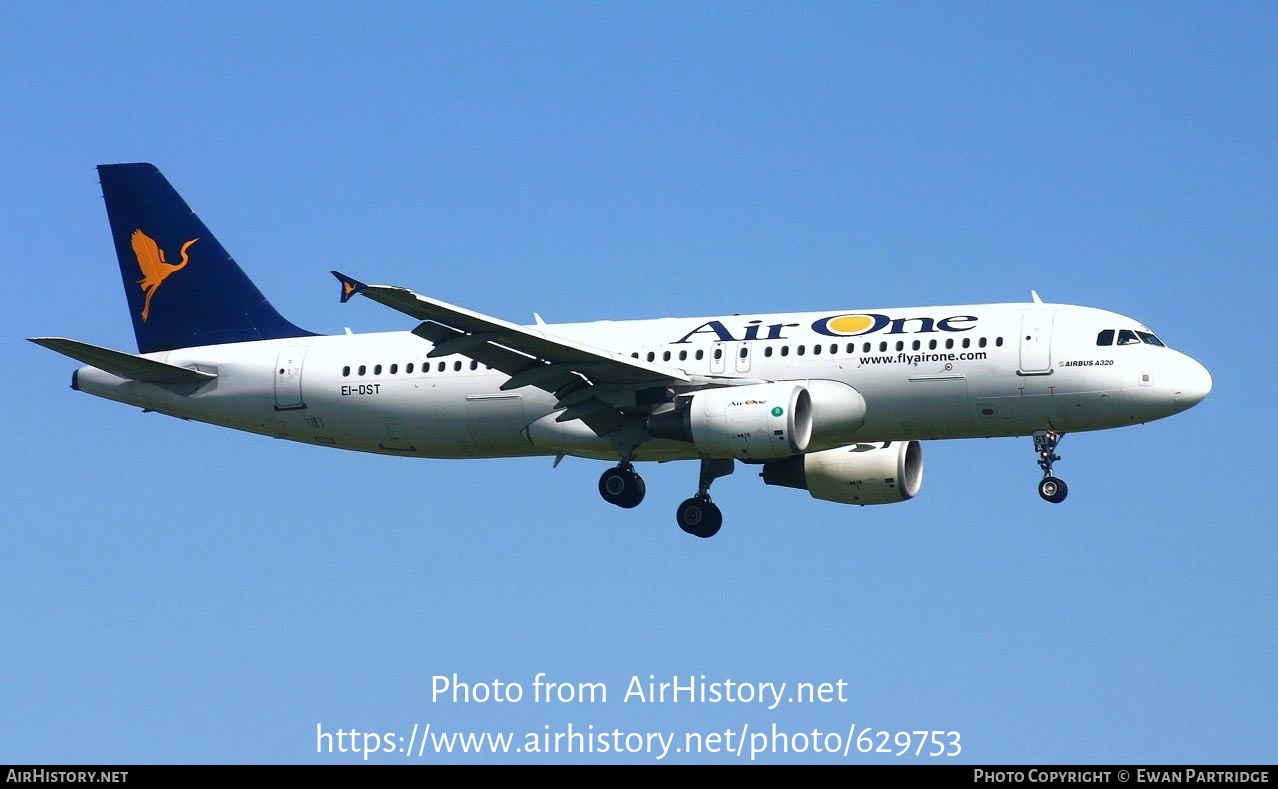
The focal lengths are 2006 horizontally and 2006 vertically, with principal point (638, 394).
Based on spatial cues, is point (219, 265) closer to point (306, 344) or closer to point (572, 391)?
point (306, 344)

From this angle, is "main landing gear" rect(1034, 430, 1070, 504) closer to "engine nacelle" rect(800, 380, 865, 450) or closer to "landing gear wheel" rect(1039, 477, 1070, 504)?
"landing gear wheel" rect(1039, 477, 1070, 504)

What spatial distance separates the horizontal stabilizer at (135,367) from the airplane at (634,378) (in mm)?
55

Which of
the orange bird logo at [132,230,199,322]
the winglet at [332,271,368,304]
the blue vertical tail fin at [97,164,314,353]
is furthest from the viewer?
the orange bird logo at [132,230,199,322]

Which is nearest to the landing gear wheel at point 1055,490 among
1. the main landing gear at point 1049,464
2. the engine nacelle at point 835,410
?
the main landing gear at point 1049,464

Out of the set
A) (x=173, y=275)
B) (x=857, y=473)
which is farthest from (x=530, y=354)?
(x=173, y=275)

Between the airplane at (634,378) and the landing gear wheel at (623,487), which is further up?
the airplane at (634,378)

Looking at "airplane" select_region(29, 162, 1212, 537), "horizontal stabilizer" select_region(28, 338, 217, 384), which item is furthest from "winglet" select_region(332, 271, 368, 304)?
"horizontal stabilizer" select_region(28, 338, 217, 384)

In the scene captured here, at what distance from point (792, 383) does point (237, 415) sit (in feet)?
46.7

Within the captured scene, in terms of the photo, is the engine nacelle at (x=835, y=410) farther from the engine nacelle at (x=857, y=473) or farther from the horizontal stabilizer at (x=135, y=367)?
the horizontal stabilizer at (x=135, y=367)

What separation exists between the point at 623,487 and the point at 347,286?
31.7ft

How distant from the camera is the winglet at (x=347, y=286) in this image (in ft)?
130

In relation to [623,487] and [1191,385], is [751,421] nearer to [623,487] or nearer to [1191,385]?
[623,487]

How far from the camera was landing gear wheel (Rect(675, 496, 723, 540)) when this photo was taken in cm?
4803

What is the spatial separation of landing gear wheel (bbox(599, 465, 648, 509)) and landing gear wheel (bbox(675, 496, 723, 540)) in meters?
1.81
